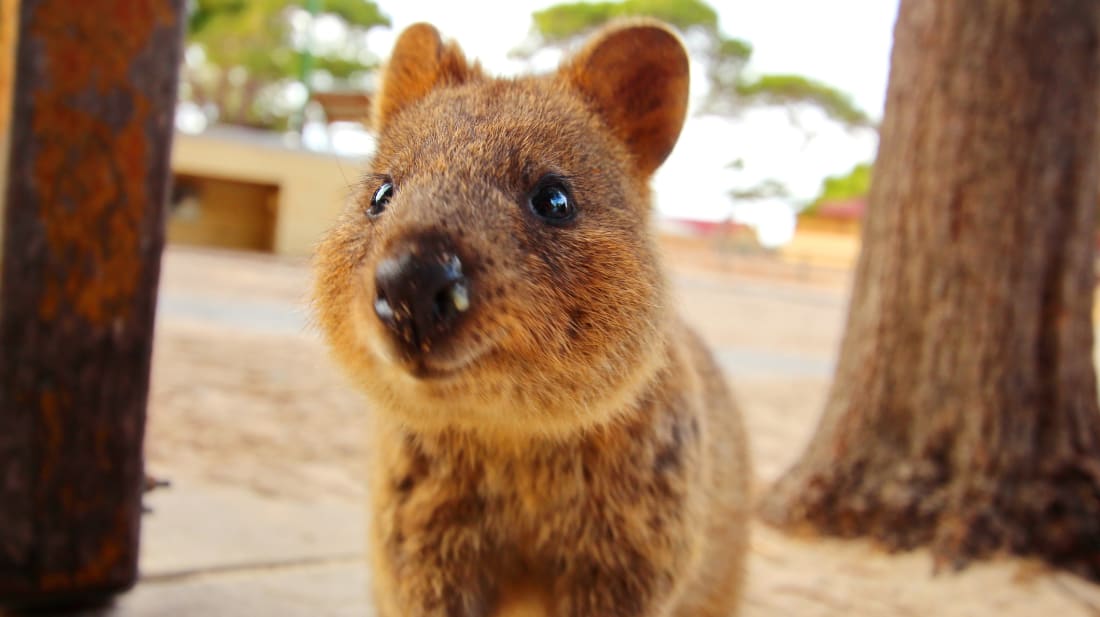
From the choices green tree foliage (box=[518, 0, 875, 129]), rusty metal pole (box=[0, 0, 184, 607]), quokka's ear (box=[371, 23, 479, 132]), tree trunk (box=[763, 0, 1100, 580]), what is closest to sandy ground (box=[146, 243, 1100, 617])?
tree trunk (box=[763, 0, 1100, 580])

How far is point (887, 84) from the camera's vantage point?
12.5 feet

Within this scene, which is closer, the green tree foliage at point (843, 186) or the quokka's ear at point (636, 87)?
the quokka's ear at point (636, 87)

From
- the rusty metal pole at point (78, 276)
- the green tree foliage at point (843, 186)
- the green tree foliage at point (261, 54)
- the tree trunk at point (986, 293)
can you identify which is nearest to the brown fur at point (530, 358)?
the rusty metal pole at point (78, 276)

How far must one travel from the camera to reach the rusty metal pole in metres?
2.16

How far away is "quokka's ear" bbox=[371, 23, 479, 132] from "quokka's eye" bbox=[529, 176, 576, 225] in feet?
1.97

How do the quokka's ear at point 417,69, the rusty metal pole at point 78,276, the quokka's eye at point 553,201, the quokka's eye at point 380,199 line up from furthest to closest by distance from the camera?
the quokka's ear at point 417,69 → the rusty metal pole at point 78,276 → the quokka's eye at point 380,199 → the quokka's eye at point 553,201

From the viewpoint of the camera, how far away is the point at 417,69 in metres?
2.43

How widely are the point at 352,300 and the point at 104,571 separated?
1.17 metres

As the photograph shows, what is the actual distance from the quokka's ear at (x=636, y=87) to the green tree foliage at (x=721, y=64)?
29.9 metres

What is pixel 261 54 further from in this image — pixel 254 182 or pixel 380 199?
pixel 380 199

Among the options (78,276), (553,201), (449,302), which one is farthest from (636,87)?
(78,276)

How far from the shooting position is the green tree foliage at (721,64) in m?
32.6

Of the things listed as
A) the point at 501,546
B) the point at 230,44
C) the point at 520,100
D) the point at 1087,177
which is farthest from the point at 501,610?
the point at 230,44

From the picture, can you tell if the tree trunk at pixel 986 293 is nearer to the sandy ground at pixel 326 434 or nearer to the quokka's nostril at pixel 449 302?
the sandy ground at pixel 326 434
